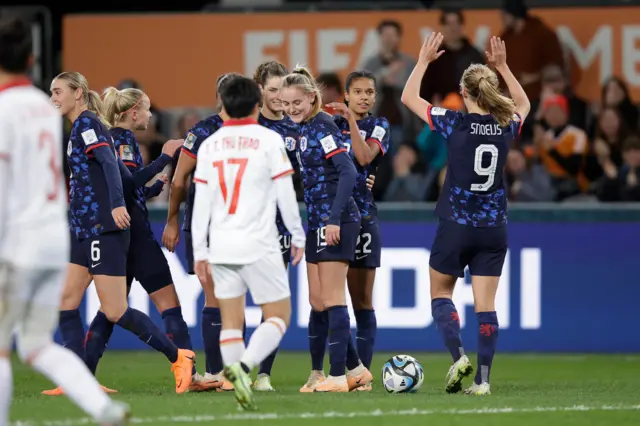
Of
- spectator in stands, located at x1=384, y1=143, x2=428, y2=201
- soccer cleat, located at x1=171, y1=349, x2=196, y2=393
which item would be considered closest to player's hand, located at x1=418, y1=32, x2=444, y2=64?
soccer cleat, located at x1=171, y1=349, x2=196, y2=393

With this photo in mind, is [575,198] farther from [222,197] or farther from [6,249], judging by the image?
[6,249]

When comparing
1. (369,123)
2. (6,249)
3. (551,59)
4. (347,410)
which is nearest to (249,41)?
(551,59)

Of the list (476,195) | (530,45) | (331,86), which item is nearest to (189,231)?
(476,195)

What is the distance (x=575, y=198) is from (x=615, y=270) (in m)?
1.25

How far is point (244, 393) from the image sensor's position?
7.18m

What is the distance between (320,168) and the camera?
8.98 m

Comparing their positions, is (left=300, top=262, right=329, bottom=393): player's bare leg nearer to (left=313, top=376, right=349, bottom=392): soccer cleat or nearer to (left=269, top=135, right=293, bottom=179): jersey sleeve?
(left=313, top=376, right=349, bottom=392): soccer cleat

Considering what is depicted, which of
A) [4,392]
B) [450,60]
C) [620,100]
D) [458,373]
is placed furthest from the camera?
[450,60]

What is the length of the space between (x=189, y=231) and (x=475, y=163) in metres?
2.09

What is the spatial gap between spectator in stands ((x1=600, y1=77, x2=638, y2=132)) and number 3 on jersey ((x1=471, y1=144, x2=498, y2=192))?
632cm

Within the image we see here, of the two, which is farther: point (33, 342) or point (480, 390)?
point (480, 390)

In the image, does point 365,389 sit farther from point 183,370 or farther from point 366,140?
point 366,140

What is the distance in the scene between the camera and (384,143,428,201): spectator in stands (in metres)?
13.8

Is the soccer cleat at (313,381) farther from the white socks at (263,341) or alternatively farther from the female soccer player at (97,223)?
the white socks at (263,341)
